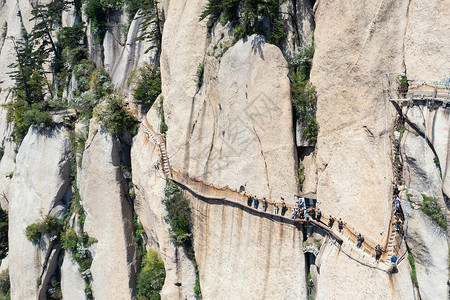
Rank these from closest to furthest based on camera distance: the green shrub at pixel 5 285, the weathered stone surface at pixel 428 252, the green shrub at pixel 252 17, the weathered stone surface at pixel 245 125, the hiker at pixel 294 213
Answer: the weathered stone surface at pixel 428 252 → the hiker at pixel 294 213 → the weathered stone surface at pixel 245 125 → the green shrub at pixel 252 17 → the green shrub at pixel 5 285

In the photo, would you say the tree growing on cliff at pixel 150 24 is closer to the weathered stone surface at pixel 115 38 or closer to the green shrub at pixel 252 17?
the weathered stone surface at pixel 115 38

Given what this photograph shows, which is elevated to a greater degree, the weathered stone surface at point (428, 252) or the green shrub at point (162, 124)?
the green shrub at point (162, 124)

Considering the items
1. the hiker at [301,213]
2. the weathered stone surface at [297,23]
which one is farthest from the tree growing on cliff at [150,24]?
the hiker at [301,213]

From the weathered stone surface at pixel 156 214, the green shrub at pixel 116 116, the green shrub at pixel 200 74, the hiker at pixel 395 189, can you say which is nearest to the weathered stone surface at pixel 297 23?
the green shrub at pixel 200 74

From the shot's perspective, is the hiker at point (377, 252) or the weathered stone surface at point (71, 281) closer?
the hiker at point (377, 252)

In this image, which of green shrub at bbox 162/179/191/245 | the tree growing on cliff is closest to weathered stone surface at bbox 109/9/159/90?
the tree growing on cliff

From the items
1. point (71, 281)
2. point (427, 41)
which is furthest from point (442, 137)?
point (71, 281)

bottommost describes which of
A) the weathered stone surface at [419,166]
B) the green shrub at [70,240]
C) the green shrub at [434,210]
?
the green shrub at [70,240]

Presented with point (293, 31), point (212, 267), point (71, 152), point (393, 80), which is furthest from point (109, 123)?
point (393, 80)

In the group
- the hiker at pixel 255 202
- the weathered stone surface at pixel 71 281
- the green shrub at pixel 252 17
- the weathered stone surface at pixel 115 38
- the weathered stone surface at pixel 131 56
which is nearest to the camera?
the hiker at pixel 255 202
